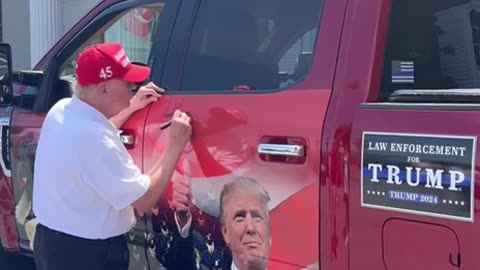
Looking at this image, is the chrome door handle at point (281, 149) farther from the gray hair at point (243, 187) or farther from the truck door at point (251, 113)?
the gray hair at point (243, 187)

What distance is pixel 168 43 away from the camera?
3705 millimetres

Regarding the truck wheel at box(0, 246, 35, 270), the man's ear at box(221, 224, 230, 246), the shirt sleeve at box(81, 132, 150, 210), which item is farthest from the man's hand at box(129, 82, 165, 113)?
the truck wheel at box(0, 246, 35, 270)

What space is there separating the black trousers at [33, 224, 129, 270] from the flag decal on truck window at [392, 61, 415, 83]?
1.24m

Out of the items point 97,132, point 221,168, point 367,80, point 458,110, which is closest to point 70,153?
point 97,132

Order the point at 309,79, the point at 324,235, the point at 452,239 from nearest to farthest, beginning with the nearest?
the point at 452,239 < the point at 324,235 < the point at 309,79

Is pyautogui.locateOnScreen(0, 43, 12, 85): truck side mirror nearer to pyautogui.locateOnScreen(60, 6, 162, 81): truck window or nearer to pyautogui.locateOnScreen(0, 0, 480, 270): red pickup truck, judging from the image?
pyautogui.locateOnScreen(60, 6, 162, 81): truck window

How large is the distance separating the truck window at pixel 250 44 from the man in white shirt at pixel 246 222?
426 mm

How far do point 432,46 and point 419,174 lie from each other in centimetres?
91

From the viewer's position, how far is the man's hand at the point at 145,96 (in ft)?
11.9

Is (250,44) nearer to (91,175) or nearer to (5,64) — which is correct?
(91,175)

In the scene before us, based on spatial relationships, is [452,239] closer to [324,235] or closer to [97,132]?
[324,235]

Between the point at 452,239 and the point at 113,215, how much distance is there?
53.0 inches

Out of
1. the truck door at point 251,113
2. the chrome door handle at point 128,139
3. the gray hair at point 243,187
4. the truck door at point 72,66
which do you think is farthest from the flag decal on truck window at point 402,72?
the chrome door handle at point 128,139

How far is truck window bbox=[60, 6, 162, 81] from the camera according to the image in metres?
3.93
